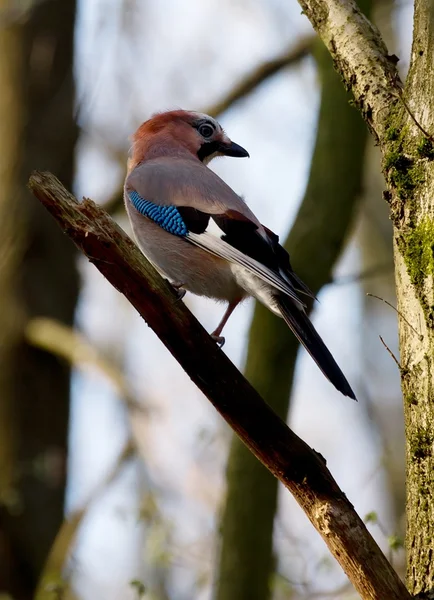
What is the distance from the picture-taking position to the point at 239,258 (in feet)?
15.0

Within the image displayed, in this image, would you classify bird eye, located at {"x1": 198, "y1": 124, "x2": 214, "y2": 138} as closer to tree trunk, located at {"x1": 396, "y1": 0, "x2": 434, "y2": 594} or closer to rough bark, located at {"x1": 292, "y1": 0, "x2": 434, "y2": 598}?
rough bark, located at {"x1": 292, "y1": 0, "x2": 434, "y2": 598}

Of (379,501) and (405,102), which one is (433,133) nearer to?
(405,102)

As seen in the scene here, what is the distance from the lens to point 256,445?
3666 mm

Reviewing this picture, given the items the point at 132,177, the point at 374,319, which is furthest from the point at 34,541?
the point at 374,319

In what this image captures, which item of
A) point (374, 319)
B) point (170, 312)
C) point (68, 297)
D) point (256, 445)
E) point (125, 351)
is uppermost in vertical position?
point (374, 319)

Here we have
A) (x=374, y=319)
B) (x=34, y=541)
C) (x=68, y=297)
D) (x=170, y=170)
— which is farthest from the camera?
(x=374, y=319)

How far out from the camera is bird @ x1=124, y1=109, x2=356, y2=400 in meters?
4.48

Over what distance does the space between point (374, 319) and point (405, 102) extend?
10.6m

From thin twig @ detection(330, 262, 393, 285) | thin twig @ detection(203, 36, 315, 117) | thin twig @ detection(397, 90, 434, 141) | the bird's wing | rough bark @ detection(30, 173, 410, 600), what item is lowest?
rough bark @ detection(30, 173, 410, 600)

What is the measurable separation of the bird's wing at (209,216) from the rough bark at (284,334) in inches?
42.5

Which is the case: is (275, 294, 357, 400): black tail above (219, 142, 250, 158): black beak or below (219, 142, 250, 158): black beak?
below

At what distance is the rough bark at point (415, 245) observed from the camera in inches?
131

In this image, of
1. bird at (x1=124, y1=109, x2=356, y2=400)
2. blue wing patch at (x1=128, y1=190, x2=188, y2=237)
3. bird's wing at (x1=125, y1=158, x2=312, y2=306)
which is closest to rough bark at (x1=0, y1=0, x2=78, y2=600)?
bird at (x1=124, y1=109, x2=356, y2=400)

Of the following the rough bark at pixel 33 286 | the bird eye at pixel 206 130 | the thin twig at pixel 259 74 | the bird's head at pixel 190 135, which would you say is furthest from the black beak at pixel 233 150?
the rough bark at pixel 33 286
